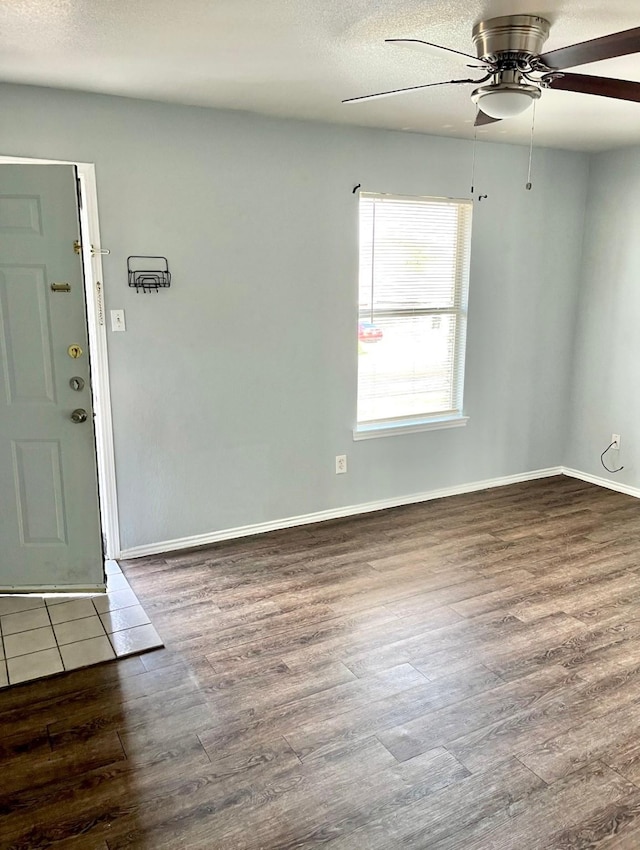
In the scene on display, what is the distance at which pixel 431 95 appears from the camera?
123 inches

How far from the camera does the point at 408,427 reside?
440 cm

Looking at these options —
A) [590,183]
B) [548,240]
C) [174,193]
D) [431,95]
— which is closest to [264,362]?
[174,193]

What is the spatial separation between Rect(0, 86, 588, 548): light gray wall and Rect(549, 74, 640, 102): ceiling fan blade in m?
1.80

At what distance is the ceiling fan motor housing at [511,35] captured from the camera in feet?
7.02

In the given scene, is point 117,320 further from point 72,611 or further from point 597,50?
point 597,50

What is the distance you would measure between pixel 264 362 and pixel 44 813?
2.48 m

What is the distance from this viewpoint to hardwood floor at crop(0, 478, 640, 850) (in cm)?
188

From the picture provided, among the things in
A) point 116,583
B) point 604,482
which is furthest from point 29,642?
point 604,482

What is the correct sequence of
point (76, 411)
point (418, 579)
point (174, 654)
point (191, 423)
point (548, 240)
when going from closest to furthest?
point (174, 654) → point (76, 411) → point (418, 579) → point (191, 423) → point (548, 240)

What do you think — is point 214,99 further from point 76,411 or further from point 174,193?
point 76,411

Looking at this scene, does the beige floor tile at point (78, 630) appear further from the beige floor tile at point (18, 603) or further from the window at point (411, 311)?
the window at point (411, 311)

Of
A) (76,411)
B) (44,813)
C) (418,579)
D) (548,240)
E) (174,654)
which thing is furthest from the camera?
(548,240)

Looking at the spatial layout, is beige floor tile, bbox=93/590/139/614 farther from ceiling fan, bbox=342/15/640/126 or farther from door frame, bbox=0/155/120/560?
ceiling fan, bbox=342/15/640/126

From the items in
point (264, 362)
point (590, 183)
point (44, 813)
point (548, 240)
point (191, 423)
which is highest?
point (590, 183)
